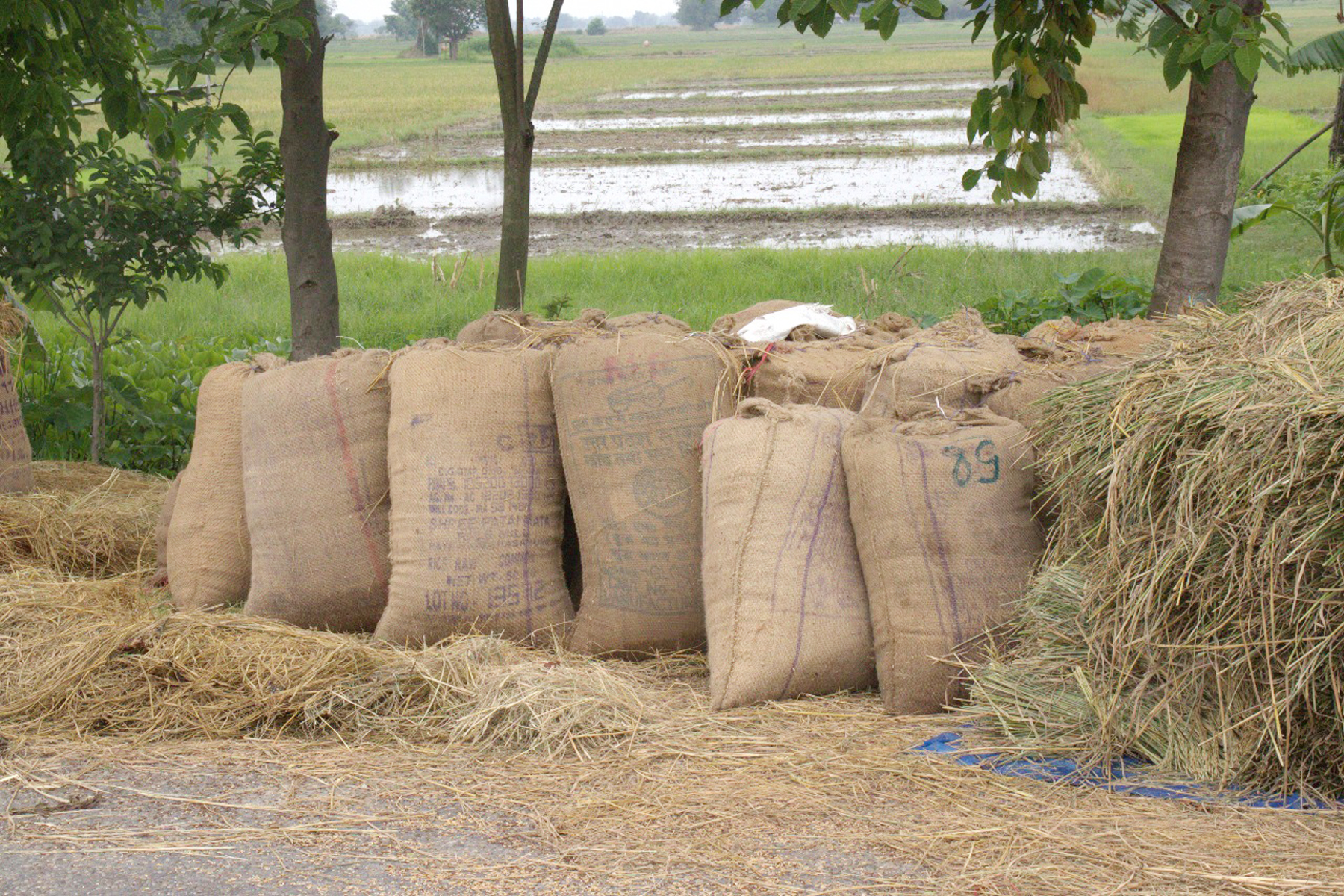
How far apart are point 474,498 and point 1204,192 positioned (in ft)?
10.2

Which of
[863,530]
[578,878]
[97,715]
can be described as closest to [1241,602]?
[863,530]

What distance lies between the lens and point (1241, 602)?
2561 mm

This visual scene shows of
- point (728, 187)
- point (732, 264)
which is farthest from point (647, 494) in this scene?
point (728, 187)

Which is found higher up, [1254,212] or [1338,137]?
[1338,137]

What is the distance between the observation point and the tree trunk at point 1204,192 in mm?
4797

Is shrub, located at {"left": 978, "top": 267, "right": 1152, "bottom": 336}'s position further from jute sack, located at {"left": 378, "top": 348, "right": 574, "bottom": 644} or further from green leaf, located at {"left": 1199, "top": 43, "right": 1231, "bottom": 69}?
jute sack, located at {"left": 378, "top": 348, "right": 574, "bottom": 644}

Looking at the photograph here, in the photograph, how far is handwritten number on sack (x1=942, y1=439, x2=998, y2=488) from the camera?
3248mm

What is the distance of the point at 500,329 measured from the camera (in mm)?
4273

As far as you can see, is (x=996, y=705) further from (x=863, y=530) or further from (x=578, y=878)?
(x=578, y=878)

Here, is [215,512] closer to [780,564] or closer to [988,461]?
[780,564]

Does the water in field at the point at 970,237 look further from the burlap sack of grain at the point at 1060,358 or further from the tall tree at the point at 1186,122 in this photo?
the burlap sack of grain at the point at 1060,358

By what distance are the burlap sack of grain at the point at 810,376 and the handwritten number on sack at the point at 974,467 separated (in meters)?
0.65

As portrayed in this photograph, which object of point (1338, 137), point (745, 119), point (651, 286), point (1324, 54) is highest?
point (745, 119)

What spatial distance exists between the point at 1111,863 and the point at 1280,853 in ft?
1.02
